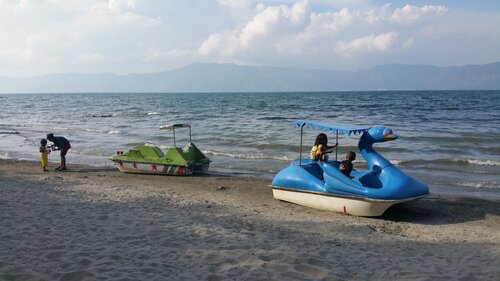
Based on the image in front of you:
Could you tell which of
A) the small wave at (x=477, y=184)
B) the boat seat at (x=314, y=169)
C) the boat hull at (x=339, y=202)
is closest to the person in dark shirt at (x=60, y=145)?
the boat hull at (x=339, y=202)

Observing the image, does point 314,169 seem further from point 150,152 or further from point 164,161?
point 150,152

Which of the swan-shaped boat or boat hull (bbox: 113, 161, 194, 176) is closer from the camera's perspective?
the swan-shaped boat

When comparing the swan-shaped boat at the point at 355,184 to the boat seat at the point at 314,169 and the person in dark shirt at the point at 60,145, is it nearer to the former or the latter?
the boat seat at the point at 314,169

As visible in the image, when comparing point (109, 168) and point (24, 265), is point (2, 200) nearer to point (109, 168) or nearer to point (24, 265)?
point (24, 265)

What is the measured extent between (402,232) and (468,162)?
9.17 meters

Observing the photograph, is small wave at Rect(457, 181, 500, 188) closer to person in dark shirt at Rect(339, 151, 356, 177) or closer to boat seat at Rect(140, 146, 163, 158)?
person in dark shirt at Rect(339, 151, 356, 177)

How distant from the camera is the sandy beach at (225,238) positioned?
18.8 ft

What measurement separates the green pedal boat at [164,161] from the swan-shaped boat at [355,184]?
14.4 ft

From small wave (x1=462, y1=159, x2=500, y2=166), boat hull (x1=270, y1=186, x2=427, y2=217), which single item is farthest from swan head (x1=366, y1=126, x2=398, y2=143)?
small wave (x1=462, y1=159, x2=500, y2=166)

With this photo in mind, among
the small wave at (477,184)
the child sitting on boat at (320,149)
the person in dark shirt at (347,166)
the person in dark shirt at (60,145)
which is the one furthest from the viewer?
the person in dark shirt at (60,145)

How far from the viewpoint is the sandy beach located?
5723 millimetres

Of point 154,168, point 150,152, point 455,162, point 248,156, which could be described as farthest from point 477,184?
point 150,152

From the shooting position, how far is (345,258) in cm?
→ 630

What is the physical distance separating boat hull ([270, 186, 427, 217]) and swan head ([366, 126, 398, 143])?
130cm
